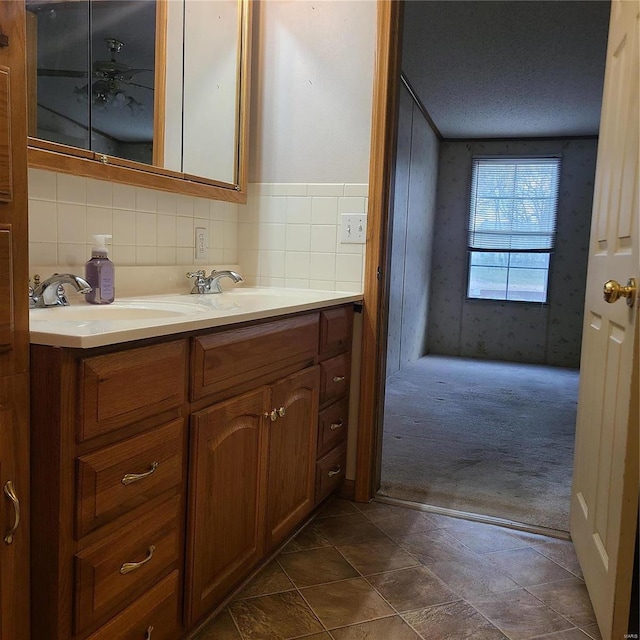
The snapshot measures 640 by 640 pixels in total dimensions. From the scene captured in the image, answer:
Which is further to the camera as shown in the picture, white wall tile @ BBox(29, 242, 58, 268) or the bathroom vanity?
white wall tile @ BBox(29, 242, 58, 268)

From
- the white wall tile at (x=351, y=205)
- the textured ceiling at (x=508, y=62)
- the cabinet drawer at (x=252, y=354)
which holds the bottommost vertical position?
the cabinet drawer at (x=252, y=354)

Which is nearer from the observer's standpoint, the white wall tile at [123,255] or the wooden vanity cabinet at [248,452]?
the wooden vanity cabinet at [248,452]

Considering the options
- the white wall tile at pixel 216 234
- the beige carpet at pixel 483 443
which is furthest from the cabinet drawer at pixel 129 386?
the beige carpet at pixel 483 443

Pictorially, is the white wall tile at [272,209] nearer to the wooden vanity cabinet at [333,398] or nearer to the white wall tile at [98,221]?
the wooden vanity cabinet at [333,398]

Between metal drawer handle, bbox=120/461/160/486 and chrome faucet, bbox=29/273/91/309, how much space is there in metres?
0.54

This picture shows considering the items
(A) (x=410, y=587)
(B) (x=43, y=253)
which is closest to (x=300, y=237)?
(B) (x=43, y=253)

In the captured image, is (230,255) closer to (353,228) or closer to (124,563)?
(353,228)

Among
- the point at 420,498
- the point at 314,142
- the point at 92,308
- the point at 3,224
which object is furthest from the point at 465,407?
the point at 3,224

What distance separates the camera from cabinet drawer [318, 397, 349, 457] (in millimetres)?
2166

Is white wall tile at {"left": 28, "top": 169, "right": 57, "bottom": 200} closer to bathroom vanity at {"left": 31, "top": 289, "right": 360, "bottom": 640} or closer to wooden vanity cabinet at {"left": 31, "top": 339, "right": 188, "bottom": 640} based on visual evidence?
bathroom vanity at {"left": 31, "top": 289, "right": 360, "bottom": 640}

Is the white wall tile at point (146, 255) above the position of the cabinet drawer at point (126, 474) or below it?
above

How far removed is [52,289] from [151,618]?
0.82m

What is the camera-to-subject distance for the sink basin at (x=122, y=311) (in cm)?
150

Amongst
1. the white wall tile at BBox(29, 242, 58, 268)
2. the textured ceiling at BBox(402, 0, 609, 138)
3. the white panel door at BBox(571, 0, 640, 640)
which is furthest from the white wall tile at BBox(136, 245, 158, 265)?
the textured ceiling at BBox(402, 0, 609, 138)
